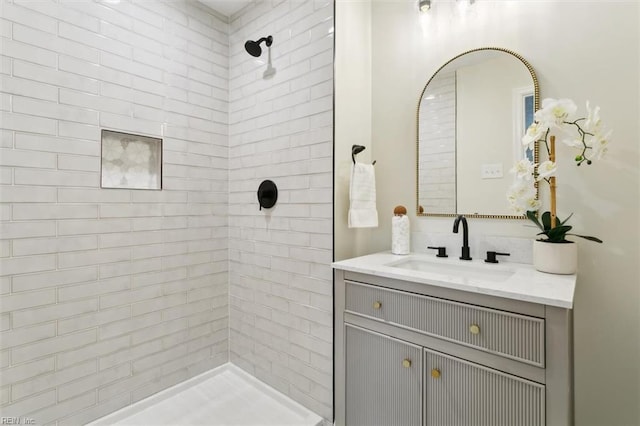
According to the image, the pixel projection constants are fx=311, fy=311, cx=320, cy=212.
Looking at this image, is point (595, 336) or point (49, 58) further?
point (49, 58)

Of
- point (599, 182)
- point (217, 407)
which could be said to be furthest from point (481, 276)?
point (217, 407)

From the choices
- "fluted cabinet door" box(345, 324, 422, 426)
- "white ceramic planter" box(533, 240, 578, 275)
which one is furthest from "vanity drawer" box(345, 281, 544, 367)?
"white ceramic planter" box(533, 240, 578, 275)

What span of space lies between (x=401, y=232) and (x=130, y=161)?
1.68 metres

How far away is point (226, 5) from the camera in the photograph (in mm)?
2232

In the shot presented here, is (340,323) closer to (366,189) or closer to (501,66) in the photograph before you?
(366,189)

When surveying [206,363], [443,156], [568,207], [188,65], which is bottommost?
[206,363]

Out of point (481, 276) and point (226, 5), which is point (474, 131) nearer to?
point (481, 276)

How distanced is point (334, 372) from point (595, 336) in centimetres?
123

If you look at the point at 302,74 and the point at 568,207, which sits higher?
the point at 302,74

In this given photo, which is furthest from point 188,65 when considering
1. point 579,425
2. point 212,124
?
point 579,425

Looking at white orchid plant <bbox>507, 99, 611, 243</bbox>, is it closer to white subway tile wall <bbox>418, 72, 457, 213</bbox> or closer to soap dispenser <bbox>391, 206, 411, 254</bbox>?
white subway tile wall <bbox>418, 72, 457, 213</bbox>

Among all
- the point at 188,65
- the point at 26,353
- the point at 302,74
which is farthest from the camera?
A: the point at 188,65

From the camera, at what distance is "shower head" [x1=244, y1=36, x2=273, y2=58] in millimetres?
1994

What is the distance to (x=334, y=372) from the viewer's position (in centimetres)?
173
